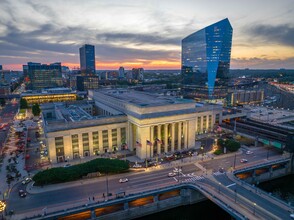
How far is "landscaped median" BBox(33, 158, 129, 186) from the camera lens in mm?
69812

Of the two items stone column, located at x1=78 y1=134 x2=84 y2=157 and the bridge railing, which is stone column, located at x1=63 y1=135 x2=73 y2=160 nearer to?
stone column, located at x1=78 y1=134 x2=84 y2=157

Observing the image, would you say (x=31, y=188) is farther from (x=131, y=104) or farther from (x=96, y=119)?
(x=131, y=104)

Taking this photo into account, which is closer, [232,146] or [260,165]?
[260,165]

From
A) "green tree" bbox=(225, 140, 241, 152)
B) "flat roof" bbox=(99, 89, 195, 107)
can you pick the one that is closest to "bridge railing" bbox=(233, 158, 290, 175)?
"green tree" bbox=(225, 140, 241, 152)

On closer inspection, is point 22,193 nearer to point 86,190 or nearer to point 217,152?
point 86,190

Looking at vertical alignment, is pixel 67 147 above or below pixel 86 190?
above

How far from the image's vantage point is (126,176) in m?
77.0

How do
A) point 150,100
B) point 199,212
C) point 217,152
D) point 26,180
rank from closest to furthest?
point 199,212 → point 26,180 → point 217,152 → point 150,100

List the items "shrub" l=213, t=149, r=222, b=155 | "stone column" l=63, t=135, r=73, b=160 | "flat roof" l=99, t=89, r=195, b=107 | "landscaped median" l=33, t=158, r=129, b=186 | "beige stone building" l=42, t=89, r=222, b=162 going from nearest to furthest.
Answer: "landscaped median" l=33, t=158, r=129, b=186 < "beige stone building" l=42, t=89, r=222, b=162 < "stone column" l=63, t=135, r=73, b=160 < "shrub" l=213, t=149, r=222, b=155 < "flat roof" l=99, t=89, r=195, b=107

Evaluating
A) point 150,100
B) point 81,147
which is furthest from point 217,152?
point 81,147

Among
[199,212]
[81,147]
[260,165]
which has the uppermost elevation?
[81,147]

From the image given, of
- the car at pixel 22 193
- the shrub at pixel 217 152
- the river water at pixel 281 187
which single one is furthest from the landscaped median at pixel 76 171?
the river water at pixel 281 187

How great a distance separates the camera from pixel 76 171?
7306 centimetres

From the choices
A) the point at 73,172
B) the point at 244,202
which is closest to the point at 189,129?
the point at 244,202
